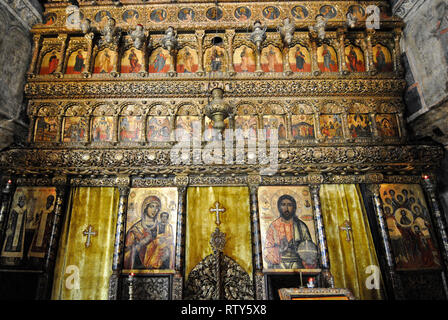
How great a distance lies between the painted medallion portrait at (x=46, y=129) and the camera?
6.19m

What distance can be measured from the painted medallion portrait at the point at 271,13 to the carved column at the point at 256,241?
4.41 meters

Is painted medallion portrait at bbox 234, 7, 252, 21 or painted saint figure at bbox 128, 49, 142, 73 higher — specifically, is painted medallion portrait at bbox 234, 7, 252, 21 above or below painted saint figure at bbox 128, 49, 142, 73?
above

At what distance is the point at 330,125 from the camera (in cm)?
635

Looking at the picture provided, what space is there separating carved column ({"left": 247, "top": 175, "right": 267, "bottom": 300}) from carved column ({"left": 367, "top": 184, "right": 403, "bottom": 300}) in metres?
2.71

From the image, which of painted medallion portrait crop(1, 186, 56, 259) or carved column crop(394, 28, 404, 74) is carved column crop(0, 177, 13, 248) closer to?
painted medallion portrait crop(1, 186, 56, 259)

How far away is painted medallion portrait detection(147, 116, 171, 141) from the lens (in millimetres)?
6242

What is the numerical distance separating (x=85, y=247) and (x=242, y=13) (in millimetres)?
7087

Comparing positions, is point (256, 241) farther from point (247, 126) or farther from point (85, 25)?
point (85, 25)

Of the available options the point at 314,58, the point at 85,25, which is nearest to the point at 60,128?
the point at 85,25

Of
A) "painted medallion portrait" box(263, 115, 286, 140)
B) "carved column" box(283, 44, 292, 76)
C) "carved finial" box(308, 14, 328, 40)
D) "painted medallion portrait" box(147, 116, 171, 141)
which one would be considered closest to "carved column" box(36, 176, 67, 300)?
"painted medallion portrait" box(147, 116, 171, 141)

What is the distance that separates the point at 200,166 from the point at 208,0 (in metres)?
4.62

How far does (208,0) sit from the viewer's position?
6.85 m
